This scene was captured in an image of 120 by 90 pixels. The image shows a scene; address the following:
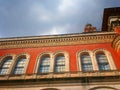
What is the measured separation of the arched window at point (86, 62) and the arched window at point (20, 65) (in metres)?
5.37

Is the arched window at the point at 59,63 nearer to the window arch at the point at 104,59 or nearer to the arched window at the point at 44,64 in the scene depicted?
the arched window at the point at 44,64

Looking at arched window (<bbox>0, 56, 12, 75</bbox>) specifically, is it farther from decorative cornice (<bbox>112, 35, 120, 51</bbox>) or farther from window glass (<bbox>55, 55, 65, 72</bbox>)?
decorative cornice (<bbox>112, 35, 120, 51</bbox>)

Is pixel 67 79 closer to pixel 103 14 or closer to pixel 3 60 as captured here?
pixel 3 60

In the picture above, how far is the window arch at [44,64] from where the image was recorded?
17312mm

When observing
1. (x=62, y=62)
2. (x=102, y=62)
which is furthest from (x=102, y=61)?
(x=62, y=62)

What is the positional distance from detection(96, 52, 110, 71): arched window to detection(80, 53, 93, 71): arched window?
31.5 inches

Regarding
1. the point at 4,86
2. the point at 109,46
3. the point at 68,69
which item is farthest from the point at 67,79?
the point at 109,46

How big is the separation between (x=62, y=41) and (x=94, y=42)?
321 centimetres

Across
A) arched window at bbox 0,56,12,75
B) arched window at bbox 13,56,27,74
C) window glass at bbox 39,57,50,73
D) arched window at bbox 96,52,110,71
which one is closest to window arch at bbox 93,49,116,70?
arched window at bbox 96,52,110,71

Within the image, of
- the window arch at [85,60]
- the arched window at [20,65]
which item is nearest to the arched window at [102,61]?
the window arch at [85,60]

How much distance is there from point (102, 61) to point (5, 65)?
29.1 feet

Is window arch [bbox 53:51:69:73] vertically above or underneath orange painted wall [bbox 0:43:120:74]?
underneath

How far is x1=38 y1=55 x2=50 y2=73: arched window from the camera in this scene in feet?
56.8

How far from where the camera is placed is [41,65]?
17938 mm
